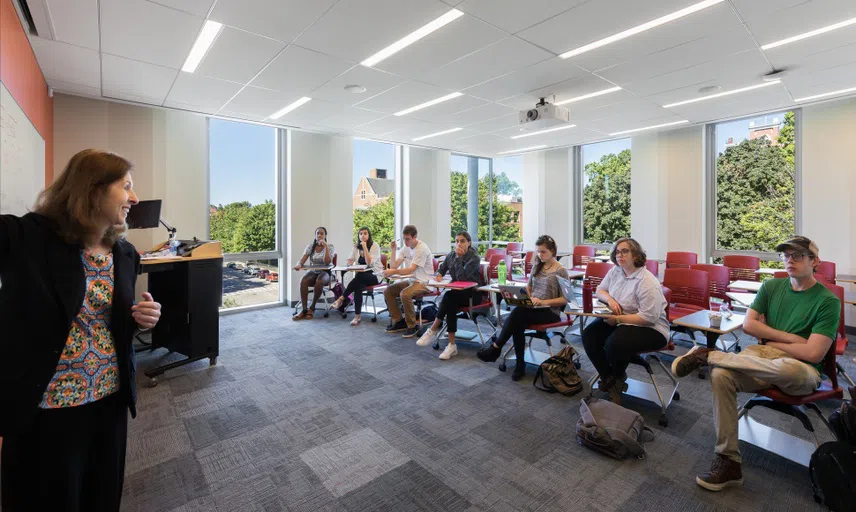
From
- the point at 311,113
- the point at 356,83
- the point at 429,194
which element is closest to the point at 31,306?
the point at 356,83

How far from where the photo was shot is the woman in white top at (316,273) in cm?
659

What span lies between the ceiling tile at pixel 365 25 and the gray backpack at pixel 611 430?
325cm

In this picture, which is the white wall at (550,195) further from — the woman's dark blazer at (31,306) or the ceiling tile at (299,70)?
the woman's dark blazer at (31,306)

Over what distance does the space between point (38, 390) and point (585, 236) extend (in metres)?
9.52

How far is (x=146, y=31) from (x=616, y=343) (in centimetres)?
475

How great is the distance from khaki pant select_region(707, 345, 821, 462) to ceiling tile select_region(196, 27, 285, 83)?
441 cm

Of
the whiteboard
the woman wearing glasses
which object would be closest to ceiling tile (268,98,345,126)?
the whiteboard

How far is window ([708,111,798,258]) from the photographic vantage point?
644cm

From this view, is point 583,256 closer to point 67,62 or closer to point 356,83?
point 356,83

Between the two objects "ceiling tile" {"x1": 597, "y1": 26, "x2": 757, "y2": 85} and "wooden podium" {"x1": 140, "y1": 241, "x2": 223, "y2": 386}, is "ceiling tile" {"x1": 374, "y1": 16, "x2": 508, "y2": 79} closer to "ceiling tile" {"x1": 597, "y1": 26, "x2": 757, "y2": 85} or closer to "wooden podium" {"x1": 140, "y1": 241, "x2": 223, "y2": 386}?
"ceiling tile" {"x1": 597, "y1": 26, "x2": 757, "y2": 85}

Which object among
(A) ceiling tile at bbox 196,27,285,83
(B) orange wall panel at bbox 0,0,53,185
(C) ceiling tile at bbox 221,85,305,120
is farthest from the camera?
(C) ceiling tile at bbox 221,85,305,120

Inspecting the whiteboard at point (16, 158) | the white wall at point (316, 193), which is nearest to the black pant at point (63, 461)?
the whiteboard at point (16, 158)

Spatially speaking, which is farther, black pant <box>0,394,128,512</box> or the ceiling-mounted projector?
the ceiling-mounted projector

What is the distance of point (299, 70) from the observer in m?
4.58
